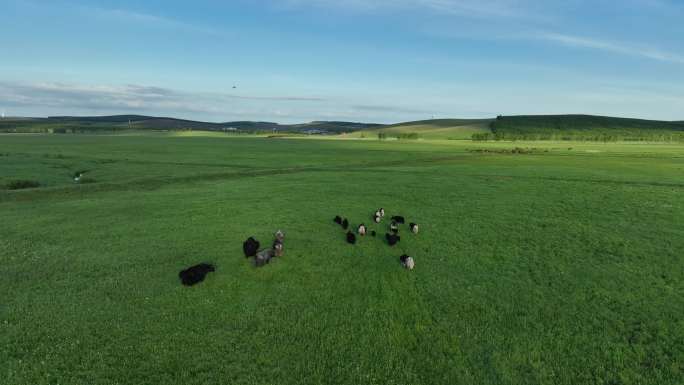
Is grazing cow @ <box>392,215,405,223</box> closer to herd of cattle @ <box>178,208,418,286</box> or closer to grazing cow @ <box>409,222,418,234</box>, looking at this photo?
herd of cattle @ <box>178,208,418,286</box>

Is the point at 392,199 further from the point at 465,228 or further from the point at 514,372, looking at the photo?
the point at 514,372

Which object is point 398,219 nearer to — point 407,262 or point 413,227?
point 413,227

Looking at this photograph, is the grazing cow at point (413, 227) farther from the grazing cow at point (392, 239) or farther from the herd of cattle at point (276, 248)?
the grazing cow at point (392, 239)

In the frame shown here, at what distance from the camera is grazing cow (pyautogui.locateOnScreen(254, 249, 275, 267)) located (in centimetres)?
1669

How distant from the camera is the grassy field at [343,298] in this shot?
34.1ft

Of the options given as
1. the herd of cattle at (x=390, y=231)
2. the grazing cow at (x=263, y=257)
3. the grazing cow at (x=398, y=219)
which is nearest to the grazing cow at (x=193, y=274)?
the grazing cow at (x=263, y=257)

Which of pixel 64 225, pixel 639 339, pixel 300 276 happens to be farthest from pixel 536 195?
pixel 64 225

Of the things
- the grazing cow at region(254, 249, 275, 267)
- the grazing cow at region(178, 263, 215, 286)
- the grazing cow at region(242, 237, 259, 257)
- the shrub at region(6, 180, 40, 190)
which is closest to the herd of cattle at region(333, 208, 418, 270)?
the grazing cow at region(254, 249, 275, 267)

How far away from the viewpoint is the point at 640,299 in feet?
45.9

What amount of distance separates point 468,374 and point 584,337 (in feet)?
14.6

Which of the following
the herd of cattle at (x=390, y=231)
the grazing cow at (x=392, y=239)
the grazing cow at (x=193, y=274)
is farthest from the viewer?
the grazing cow at (x=392, y=239)

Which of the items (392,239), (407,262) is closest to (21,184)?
(392,239)

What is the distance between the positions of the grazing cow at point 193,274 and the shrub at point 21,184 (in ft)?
131

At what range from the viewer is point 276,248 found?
58.5 ft
